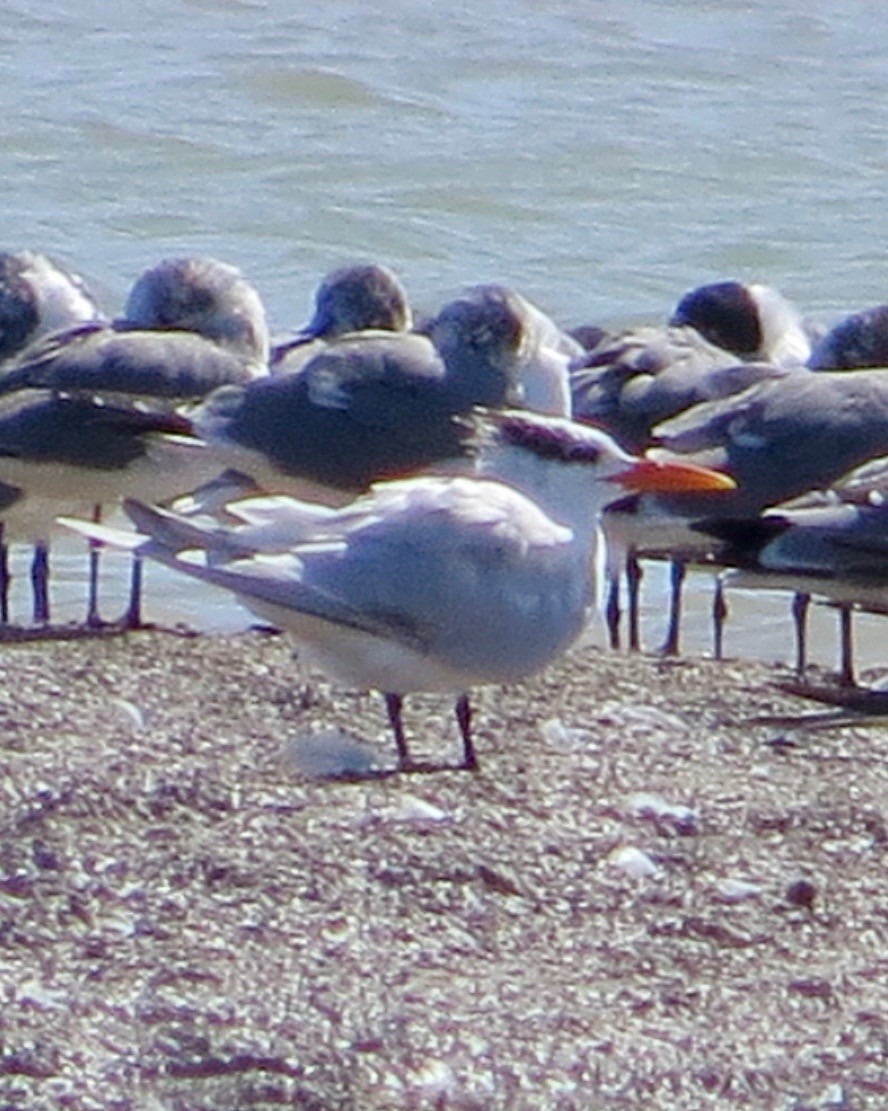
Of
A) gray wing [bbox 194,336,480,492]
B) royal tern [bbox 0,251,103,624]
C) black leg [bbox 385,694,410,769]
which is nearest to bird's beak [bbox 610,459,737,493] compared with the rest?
black leg [bbox 385,694,410,769]

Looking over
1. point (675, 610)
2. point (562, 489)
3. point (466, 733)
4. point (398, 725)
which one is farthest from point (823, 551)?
point (675, 610)

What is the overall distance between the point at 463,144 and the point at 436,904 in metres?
13.1

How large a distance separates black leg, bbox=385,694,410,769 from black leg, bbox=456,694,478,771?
0.12 meters

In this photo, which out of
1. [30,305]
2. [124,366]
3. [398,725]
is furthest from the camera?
[30,305]

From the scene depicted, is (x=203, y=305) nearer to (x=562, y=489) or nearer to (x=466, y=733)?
(x=562, y=489)

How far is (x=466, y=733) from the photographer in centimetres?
730

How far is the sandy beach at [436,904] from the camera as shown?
543 centimetres

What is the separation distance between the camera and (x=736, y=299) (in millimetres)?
11375

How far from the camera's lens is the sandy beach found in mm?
5426

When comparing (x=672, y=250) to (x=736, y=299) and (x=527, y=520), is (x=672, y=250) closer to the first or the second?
(x=736, y=299)

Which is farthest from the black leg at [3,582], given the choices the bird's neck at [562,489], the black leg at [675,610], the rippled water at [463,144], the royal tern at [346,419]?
the rippled water at [463,144]

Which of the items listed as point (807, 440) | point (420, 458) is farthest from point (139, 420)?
point (807, 440)

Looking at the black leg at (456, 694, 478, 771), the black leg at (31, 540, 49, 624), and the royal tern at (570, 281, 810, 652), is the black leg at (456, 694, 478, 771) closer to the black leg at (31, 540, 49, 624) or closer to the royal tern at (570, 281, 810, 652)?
the royal tern at (570, 281, 810, 652)

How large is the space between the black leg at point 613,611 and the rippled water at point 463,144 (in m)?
5.29
